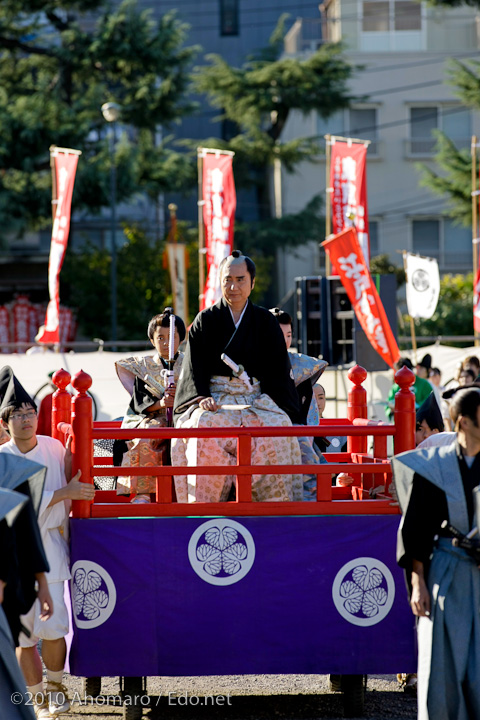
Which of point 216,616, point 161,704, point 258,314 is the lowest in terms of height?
point 161,704

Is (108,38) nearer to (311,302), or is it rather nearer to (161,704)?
(311,302)

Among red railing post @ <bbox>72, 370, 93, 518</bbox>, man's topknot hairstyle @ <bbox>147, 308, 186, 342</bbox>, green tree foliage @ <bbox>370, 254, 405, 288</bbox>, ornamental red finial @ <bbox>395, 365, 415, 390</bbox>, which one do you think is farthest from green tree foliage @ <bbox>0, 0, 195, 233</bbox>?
ornamental red finial @ <bbox>395, 365, 415, 390</bbox>

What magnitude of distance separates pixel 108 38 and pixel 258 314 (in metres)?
17.5

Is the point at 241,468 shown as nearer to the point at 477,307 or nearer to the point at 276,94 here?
the point at 477,307

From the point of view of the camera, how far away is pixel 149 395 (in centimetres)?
561

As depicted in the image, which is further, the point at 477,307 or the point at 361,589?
the point at 477,307

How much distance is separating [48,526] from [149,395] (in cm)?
123

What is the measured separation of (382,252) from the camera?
27703mm

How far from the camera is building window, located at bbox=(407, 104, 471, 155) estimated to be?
1073 inches

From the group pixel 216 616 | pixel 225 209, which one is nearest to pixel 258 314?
pixel 216 616

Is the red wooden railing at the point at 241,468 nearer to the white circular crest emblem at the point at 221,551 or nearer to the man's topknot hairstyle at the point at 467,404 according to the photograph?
the white circular crest emblem at the point at 221,551

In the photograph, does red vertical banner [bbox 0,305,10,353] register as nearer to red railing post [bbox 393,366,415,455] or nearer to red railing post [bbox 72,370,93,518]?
red railing post [bbox 72,370,93,518]

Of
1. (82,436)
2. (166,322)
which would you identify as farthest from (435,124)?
(82,436)

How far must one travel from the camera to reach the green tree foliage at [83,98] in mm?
20484
